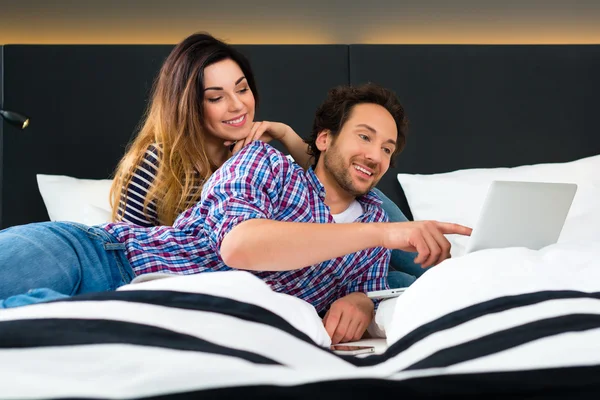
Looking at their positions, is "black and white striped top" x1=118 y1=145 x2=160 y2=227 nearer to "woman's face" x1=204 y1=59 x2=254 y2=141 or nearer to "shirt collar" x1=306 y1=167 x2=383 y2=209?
"woman's face" x1=204 y1=59 x2=254 y2=141

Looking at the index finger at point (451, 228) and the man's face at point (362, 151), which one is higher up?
the man's face at point (362, 151)

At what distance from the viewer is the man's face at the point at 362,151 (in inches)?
73.5

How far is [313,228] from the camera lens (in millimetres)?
1392

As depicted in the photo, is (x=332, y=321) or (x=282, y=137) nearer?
(x=332, y=321)

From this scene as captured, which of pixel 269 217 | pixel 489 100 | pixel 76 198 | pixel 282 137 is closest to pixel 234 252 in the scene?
pixel 269 217

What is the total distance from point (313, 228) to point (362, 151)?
533 mm

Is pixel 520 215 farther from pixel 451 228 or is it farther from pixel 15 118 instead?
pixel 15 118

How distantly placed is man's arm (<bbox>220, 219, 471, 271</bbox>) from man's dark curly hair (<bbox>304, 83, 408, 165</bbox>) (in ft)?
2.10

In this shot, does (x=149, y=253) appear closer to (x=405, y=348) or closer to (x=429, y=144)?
(x=405, y=348)

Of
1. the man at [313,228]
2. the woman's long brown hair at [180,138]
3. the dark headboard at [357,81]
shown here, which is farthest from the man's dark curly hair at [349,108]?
the dark headboard at [357,81]

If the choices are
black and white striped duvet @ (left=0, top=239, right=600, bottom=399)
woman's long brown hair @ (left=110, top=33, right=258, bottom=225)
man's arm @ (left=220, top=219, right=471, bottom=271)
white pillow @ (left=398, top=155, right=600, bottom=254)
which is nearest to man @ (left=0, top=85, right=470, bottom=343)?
man's arm @ (left=220, top=219, right=471, bottom=271)

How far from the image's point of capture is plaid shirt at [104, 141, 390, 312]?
1646 millimetres

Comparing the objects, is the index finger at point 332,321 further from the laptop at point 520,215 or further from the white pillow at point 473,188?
the white pillow at point 473,188

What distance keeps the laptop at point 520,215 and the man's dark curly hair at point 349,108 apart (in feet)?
2.34
